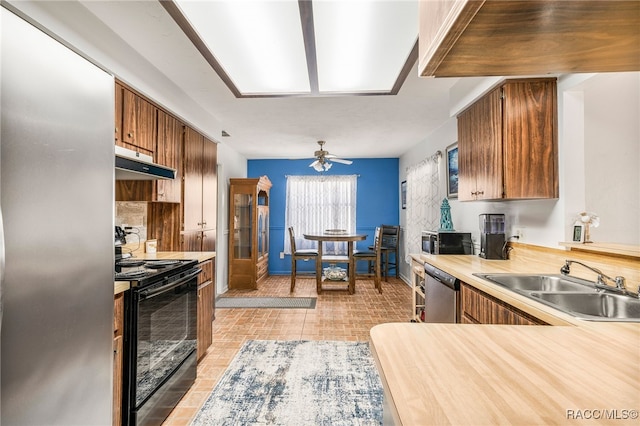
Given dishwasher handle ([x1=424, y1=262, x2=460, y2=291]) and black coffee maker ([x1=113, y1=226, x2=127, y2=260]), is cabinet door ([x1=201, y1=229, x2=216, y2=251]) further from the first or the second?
dishwasher handle ([x1=424, y1=262, x2=460, y2=291])

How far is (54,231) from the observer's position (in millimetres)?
986

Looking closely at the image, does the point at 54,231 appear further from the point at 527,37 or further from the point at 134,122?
the point at 134,122

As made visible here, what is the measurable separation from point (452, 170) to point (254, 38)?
280 cm

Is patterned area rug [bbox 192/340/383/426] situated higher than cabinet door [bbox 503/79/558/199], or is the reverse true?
cabinet door [bbox 503/79/558/199]

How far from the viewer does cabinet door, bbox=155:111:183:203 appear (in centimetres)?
262

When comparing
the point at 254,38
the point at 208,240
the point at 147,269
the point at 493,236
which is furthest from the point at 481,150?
the point at 208,240

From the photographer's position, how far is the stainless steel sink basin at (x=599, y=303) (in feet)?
4.51

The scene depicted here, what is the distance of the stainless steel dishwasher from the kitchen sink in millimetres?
253

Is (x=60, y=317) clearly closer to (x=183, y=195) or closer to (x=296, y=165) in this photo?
(x=183, y=195)

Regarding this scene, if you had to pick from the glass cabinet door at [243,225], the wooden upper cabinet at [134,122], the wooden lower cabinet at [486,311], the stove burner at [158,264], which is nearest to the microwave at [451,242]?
the wooden lower cabinet at [486,311]

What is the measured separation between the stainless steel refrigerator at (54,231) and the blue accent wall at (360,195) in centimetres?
541

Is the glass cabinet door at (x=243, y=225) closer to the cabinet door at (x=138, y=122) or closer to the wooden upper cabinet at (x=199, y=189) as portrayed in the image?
the wooden upper cabinet at (x=199, y=189)

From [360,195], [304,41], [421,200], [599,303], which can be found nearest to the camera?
[599,303]

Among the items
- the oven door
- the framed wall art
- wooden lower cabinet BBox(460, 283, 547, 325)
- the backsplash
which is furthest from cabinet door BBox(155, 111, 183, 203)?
the framed wall art
